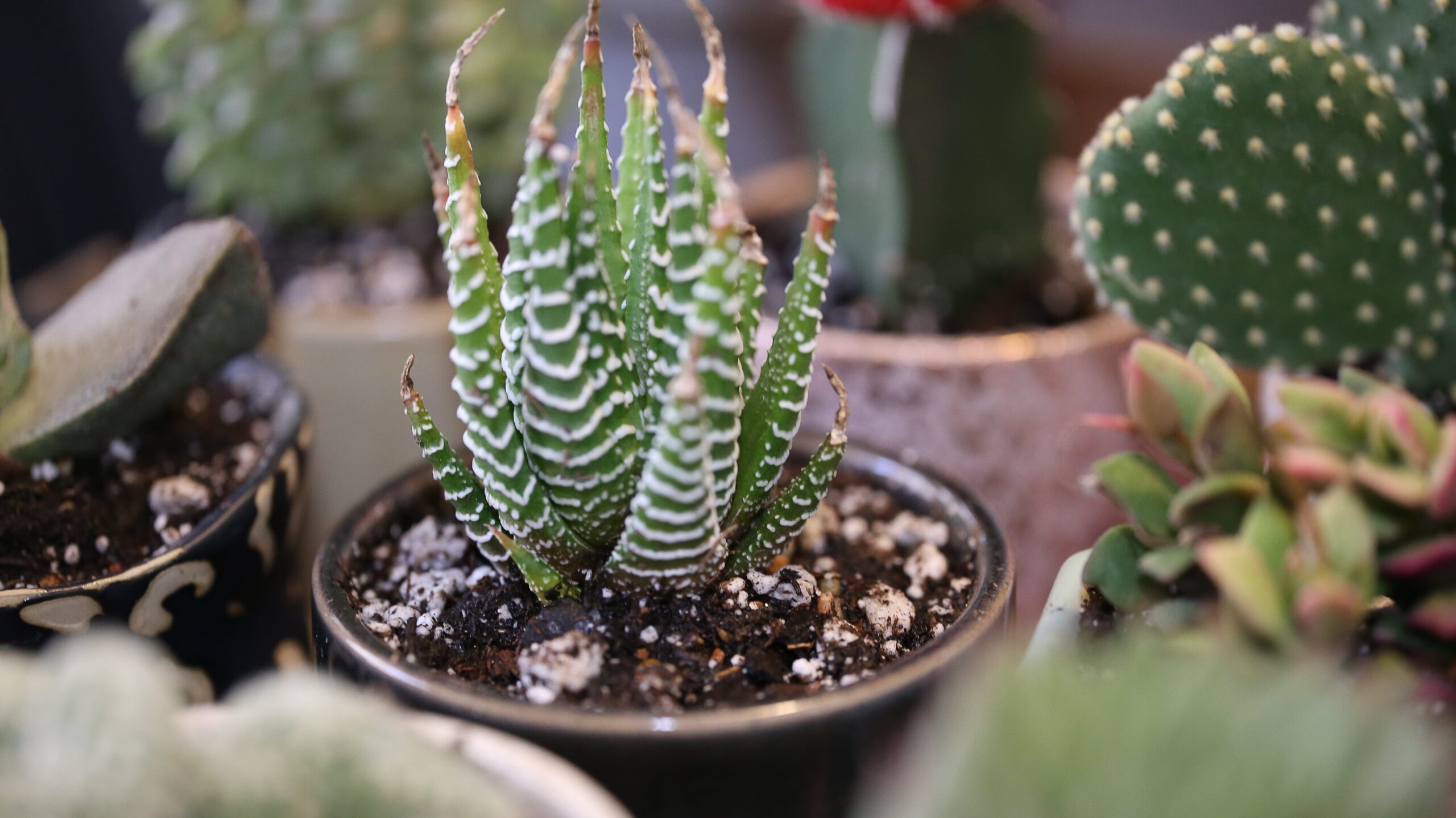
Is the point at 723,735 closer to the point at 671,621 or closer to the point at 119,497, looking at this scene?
the point at 671,621

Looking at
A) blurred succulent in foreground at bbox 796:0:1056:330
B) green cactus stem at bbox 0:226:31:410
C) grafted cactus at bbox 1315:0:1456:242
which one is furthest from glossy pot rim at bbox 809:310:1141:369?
green cactus stem at bbox 0:226:31:410

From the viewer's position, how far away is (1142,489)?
45 centimetres

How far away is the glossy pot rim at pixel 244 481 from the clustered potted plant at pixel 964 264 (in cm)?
36

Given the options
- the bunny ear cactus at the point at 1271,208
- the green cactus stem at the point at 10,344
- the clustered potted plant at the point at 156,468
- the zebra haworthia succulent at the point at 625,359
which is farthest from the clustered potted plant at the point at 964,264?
the green cactus stem at the point at 10,344

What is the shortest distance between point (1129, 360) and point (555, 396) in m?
0.22

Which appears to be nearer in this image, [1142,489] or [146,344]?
[1142,489]

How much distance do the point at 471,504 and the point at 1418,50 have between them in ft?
1.78

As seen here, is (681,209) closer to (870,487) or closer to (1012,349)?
(870,487)

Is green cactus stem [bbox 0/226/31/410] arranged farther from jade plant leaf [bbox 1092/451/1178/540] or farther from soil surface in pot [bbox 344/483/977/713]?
jade plant leaf [bbox 1092/451/1178/540]

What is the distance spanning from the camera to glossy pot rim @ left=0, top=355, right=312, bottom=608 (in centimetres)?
51

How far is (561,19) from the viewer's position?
3.66 ft

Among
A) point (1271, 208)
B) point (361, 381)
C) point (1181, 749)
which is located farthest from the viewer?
point (361, 381)

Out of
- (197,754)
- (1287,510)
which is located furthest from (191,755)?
(1287,510)

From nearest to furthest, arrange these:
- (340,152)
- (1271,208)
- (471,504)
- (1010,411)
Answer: (471,504)
(1271,208)
(1010,411)
(340,152)
